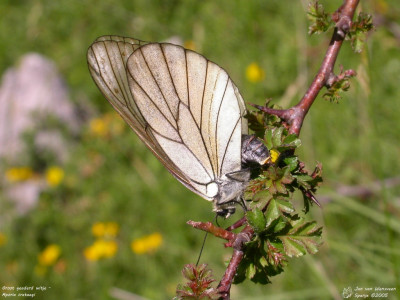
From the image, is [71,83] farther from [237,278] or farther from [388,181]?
[237,278]

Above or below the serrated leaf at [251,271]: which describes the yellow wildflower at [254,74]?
above

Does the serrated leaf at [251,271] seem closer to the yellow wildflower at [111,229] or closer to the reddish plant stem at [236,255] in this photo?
the reddish plant stem at [236,255]

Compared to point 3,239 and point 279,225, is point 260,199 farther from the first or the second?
point 3,239

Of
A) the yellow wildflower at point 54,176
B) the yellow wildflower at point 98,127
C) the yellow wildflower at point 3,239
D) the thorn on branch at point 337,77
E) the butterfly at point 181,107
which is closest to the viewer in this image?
the thorn on branch at point 337,77

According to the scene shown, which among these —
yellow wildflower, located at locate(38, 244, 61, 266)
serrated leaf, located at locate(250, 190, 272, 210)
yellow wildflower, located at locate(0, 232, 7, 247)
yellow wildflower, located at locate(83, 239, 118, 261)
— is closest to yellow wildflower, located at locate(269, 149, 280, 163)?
serrated leaf, located at locate(250, 190, 272, 210)

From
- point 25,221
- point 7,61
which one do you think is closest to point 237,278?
point 25,221

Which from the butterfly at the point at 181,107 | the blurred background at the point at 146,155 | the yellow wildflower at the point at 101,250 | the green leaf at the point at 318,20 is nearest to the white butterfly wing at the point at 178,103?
the butterfly at the point at 181,107
